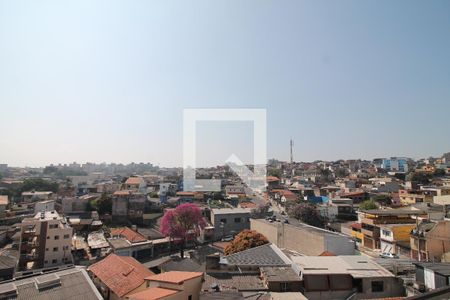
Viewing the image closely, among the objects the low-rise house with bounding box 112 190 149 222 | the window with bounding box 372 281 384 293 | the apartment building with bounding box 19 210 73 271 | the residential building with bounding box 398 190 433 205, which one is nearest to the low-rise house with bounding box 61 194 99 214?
the low-rise house with bounding box 112 190 149 222

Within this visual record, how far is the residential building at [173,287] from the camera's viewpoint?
8.88 m

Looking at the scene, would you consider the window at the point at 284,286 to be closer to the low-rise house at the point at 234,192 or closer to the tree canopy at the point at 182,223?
the tree canopy at the point at 182,223

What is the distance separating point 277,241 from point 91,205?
701 inches

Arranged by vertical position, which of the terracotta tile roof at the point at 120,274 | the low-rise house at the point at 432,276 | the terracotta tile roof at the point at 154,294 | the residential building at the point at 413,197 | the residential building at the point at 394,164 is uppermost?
the residential building at the point at 394,164

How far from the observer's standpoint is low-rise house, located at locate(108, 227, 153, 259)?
17.0 meters

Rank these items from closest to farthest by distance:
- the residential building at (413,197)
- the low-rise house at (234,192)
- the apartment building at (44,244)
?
the apartment building at (44,244) → the residential building at (413,197) → the low-rise house at (234,192)

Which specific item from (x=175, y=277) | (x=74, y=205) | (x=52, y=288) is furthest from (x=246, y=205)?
(x=52, y=288)

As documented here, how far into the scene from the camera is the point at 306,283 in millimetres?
9609

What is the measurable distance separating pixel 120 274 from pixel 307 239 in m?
8.51

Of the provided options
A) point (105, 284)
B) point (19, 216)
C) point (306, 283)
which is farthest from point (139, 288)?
point (19, 216)

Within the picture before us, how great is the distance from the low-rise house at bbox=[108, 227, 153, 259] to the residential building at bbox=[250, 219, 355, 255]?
7012 millimetres

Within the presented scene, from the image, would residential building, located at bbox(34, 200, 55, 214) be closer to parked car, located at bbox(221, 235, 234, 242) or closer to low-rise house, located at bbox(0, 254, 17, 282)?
low-rise house, located at bbox(0, 254, 17, 282)

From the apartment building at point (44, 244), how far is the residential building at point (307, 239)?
36.4 ft

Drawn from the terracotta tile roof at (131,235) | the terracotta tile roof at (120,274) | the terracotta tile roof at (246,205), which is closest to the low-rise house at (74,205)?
the terracotta tile roof at (131,235)
